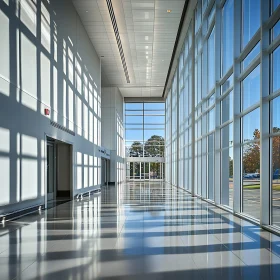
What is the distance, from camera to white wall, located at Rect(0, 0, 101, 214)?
10.0 meters

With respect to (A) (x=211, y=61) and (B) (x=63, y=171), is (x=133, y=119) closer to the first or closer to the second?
(B) (x=63, y=171)

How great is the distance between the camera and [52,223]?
372 inches

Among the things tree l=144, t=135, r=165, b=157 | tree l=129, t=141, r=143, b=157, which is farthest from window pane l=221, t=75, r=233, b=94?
tree l=129, t=141, r=143, b=157

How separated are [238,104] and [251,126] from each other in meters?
1.19

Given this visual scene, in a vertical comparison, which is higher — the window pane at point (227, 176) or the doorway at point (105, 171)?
the window pane at point (227, 176)

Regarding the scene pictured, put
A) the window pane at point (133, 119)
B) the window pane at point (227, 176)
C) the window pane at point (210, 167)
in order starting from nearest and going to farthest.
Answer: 1. the window pane at point (227, 176)
2. the window pane at point (210, 167)
3. the window pane at point (133, 119)

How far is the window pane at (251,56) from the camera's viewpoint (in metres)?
9.80

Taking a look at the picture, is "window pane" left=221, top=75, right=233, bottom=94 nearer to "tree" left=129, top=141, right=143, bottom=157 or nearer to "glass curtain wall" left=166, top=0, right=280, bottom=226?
"glass curtain wall" left=166, top=0, right=280, bottom=226

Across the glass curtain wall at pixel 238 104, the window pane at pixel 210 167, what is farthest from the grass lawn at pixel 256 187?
the window pane at pixel 210 167

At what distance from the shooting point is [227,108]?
13234 mm

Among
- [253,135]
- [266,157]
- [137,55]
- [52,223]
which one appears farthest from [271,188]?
[137,55]

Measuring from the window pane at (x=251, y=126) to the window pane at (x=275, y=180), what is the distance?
4.74 feet

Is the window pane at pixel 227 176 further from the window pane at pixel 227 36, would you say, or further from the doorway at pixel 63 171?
the doorway at pixel 63 171

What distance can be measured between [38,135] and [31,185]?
175cm
